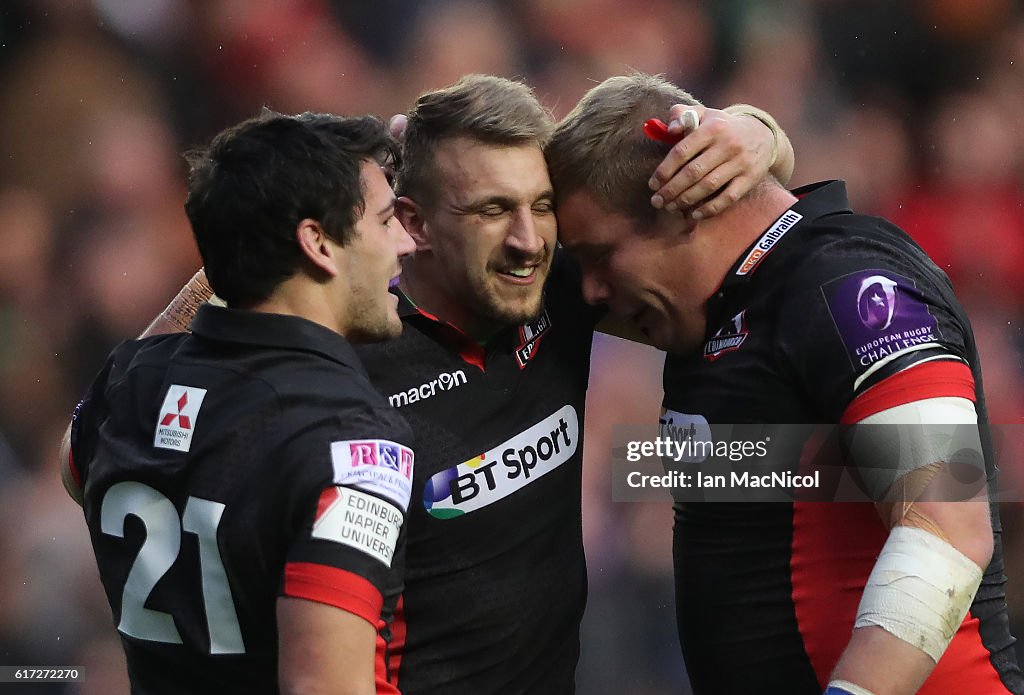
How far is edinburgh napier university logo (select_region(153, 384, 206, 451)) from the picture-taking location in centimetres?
170

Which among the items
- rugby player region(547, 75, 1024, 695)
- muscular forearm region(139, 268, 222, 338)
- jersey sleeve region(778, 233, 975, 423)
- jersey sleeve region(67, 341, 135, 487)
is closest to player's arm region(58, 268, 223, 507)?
muscular forearm region(139, 268, 222, 338)

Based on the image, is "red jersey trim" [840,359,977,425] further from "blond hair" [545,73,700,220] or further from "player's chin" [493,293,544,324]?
"player's chin" [493,293,544,324]

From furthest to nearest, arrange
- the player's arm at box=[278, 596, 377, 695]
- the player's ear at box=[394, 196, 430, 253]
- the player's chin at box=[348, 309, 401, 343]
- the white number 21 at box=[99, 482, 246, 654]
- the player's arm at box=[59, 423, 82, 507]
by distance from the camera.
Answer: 1. the player's ear at box=[394, 196, 430, 253]
2. the player's arm at box=[59, 423, 82, 507]
3. the player's chin at box=[348, 309, 401, 343]
4. the white number 21 at box=[99, 482, 246, 654]
5. the player's arm at box=[278, 596, 377, 695]

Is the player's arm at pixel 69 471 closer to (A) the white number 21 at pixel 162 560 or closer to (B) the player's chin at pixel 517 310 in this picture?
(A) the white number 21 at pixel 162 560

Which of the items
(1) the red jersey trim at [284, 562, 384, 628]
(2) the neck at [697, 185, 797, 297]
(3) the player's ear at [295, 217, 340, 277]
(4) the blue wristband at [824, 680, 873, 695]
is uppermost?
(2) the neck at [697, 185, 797, 297]

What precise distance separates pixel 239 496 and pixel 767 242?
1.17m

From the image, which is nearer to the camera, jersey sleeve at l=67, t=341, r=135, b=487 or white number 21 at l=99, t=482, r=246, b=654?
white number 21 at l=99, t=482, r=246, b=654

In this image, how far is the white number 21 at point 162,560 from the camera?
1.65 metres

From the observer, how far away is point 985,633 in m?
2.07

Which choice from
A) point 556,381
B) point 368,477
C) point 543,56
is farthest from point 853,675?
point 543,56

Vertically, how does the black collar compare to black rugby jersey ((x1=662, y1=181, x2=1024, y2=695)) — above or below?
above

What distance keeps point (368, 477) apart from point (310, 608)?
0.66 feet

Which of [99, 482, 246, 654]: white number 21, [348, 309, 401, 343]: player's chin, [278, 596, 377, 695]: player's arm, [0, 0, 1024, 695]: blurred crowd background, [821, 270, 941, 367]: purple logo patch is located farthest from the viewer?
[0, 0, 1024, 695]: blurred crowd background

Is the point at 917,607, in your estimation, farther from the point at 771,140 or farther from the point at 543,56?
the point at 543,56
